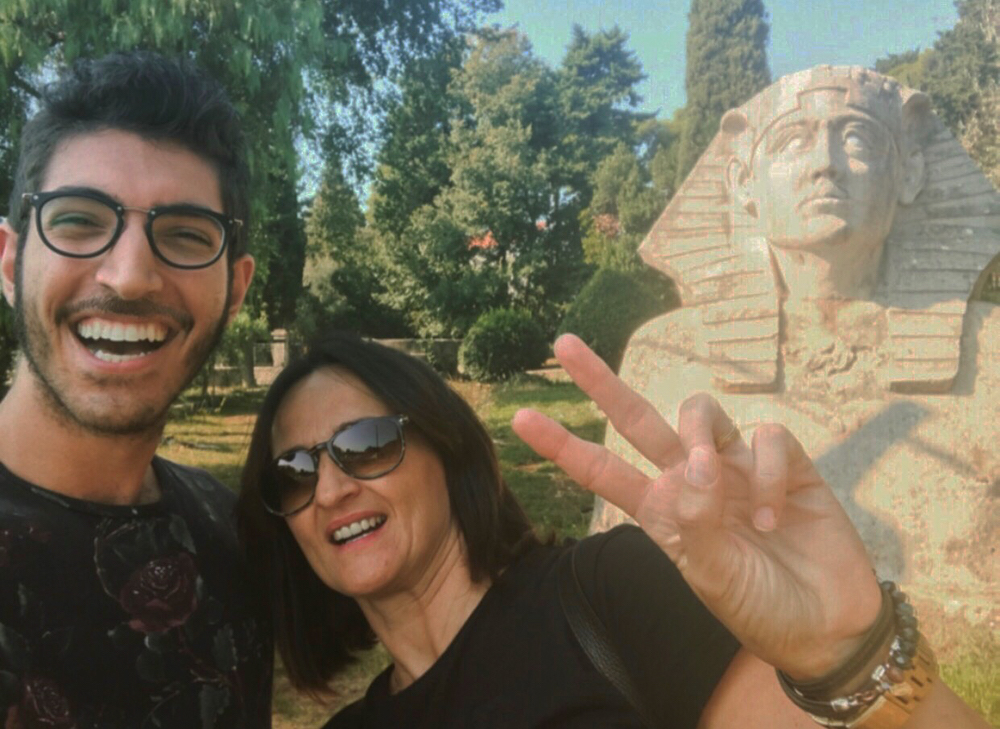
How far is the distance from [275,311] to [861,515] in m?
11.2

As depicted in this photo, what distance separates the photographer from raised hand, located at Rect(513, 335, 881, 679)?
37.4 inches

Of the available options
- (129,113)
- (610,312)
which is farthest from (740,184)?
(610,312)

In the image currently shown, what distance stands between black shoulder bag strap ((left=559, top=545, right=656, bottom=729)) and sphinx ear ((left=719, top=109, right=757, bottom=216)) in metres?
2.86

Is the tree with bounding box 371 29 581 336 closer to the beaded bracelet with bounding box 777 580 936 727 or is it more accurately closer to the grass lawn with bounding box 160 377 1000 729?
the grass lawn with bounding box 160 377 1000 729

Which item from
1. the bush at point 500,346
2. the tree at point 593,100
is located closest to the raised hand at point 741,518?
the bush at point 500,346

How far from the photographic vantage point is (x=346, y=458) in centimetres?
148

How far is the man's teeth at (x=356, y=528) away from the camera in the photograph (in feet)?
4.83

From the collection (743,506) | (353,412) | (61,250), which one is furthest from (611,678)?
(61,250)

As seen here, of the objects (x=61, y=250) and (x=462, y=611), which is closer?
(x=61, y=250)

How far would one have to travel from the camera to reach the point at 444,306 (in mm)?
13234

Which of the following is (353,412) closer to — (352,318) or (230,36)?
(230,36)

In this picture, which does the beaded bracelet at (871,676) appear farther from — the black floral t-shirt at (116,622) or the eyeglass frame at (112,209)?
the eyeglass frame at (112,209)

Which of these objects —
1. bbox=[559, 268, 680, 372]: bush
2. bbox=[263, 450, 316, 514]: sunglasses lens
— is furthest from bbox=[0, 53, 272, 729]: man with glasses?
bbox=[559, 268, 680, 372]: bush

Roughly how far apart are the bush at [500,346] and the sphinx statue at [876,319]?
8.21 m
